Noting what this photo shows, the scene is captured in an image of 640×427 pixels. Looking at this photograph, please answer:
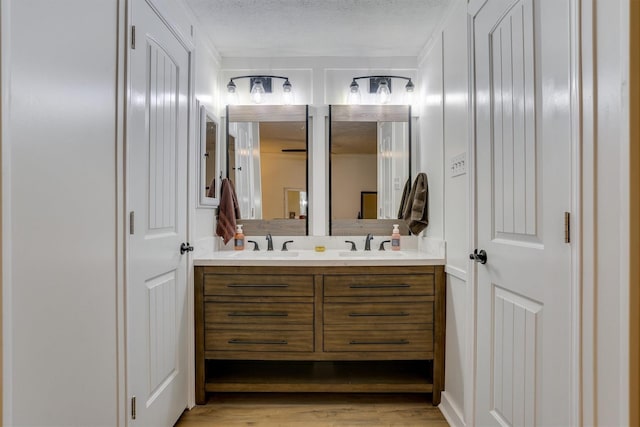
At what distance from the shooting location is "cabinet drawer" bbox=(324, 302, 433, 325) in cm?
197

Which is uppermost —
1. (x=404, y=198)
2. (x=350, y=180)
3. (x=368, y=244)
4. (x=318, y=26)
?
(x=318, y=26)

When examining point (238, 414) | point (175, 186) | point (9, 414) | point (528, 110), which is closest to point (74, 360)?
point (9, 414)

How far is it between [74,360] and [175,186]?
92 centimetres

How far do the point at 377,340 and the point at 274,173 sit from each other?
4.36 feet

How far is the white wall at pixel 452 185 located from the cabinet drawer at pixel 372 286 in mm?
195

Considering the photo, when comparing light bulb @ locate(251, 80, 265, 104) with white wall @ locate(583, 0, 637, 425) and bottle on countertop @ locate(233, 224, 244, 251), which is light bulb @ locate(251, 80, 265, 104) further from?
white wall @ locate(583, 0, 637, 425)

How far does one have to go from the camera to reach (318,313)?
1.97 metres

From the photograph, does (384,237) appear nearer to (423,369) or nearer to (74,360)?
(423,369)

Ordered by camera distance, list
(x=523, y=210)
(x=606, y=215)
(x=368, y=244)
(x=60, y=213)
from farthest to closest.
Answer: (x=368, y=244), (x=523, y=210), (x=60, y=213), (x=606, y=215)

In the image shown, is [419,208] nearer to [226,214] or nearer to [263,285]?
[263,285]

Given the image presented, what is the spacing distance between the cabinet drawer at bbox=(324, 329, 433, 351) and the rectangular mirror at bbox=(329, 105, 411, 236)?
781mm

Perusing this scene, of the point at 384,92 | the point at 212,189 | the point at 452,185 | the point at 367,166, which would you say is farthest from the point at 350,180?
the point at 212,189

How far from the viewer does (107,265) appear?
121 cm

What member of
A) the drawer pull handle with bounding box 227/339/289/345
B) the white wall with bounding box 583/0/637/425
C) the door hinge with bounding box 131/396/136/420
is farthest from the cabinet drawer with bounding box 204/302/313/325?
the white wall with bounding box 583/0/637/425
